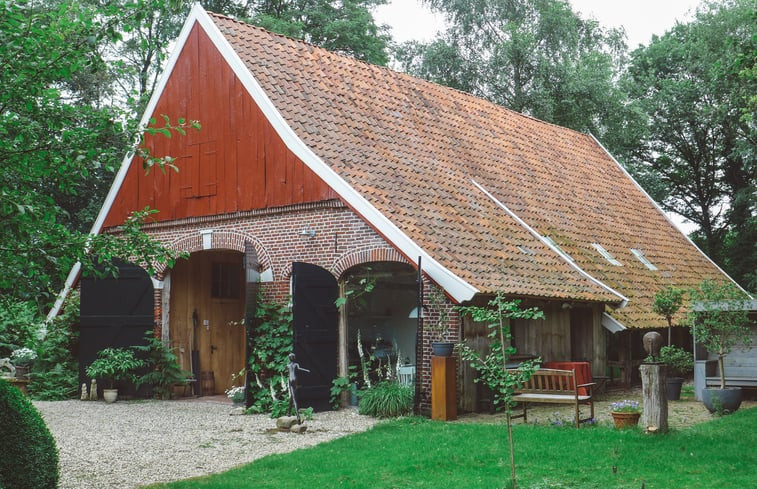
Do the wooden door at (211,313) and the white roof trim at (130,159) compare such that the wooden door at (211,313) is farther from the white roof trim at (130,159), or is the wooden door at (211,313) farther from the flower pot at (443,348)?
the flower pot at (443,348)

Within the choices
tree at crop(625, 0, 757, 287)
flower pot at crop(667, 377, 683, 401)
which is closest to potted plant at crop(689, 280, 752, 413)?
flower pot at crop(667, 377, 683, 401)

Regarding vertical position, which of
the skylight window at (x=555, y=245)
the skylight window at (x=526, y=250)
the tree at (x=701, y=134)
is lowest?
the skylight window at (x=526, y=250)

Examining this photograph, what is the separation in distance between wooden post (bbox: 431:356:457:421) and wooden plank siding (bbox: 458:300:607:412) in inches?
27.3

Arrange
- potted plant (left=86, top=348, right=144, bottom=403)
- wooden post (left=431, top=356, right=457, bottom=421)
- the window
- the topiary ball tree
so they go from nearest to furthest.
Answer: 1. the topiary ball tree
2. wooden post (left=431, top=356, right=457, bottom=421)
3. potted plant (left=86, top=348, right=144, bottom=403)
4. the window

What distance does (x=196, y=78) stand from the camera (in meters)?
17.7

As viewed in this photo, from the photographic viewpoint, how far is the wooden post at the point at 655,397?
37.1 ft

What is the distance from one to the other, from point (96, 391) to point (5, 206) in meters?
11.2

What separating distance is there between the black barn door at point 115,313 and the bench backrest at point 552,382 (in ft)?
26.6

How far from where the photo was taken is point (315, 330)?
589 inches

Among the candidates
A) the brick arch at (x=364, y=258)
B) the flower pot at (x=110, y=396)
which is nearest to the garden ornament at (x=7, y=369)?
the flower pot at (x=110, y=396)

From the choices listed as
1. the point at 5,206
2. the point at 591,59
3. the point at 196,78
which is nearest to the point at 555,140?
the point at 591,59

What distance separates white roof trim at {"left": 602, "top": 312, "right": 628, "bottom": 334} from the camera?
17.4 meters

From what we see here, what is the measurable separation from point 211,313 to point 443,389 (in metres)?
7.21

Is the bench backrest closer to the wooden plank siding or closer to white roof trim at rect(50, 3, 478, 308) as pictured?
the wooden plank siding
